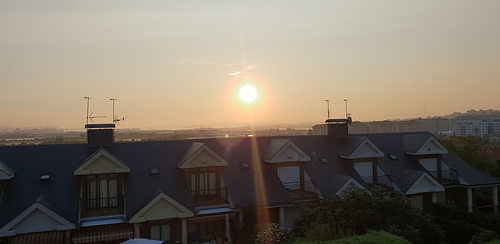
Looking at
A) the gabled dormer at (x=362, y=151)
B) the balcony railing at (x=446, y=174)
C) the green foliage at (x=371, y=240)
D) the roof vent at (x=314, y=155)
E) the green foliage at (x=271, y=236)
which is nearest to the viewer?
the green foliage at (x=371, y=240)

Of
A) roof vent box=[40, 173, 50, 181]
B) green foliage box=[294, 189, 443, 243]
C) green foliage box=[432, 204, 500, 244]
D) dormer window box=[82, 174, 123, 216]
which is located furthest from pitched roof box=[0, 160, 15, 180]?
green foliage box=[432, 204, 500, 244]

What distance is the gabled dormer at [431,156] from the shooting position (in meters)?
33.8

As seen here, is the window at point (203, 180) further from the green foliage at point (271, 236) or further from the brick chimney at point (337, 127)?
the brick chimney at point (337, 127)

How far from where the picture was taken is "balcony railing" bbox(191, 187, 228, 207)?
26.1 meters

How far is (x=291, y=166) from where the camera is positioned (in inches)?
1171

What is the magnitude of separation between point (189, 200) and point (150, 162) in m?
4.18

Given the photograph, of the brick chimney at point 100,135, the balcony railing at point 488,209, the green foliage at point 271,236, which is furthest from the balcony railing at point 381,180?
the brick chimney at point 100,135

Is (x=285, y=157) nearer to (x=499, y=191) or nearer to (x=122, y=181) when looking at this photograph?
(x=122, y=181)

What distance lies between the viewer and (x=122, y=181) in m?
25.3

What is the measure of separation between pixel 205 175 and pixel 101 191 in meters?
6.60

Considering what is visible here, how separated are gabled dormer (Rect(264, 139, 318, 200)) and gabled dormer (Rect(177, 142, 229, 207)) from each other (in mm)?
4126

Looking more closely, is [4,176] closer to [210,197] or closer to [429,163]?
[210,197]

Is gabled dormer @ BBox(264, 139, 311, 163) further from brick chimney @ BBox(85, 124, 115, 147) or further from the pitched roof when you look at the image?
the pitched roof

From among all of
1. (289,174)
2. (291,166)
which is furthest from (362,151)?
(289,174)
